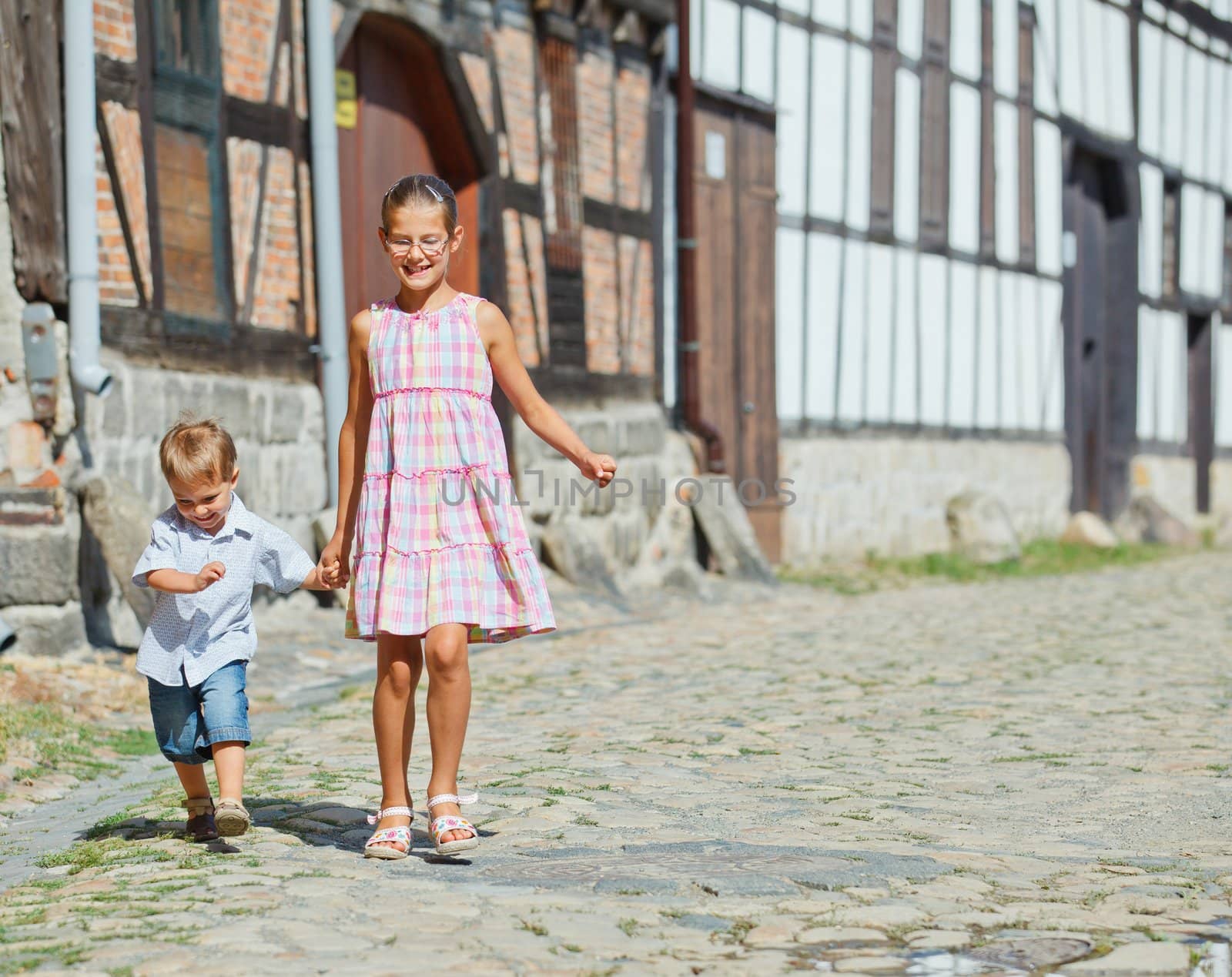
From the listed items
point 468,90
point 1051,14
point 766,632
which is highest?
point 1051,14

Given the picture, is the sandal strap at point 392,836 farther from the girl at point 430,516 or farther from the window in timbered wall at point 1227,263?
the window in timbered wall at point 1227,263

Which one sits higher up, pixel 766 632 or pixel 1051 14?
pixel 1051 14

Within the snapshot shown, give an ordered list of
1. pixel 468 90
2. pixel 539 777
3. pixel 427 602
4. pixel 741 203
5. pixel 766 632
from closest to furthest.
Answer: pixel 427 602, pixel 539 777, pixel 766 632, pixel 468 90, pixel 741 203

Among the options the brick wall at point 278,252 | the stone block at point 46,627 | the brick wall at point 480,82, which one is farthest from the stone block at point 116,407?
the brick wall at point 480,82

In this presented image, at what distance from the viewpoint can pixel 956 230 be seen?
675 inches

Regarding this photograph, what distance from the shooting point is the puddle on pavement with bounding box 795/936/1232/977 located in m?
3.05

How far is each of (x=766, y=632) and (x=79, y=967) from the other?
6862 mm

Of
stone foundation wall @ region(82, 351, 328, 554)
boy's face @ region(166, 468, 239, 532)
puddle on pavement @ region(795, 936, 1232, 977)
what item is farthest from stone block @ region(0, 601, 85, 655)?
puddle on pavement @ region(795, 936, 1232, 977)

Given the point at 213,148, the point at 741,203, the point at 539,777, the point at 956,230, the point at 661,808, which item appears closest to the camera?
the point at 661,808

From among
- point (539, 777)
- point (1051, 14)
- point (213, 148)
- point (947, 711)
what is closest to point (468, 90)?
point (213, 148)

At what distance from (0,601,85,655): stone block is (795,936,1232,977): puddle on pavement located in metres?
5.02

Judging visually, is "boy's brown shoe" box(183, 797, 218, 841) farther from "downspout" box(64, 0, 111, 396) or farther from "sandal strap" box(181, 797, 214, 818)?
"downspout" box(64, 0, 111, 396)

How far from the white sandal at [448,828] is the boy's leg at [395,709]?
69 millimetres

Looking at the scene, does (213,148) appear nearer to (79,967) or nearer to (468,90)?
(468,90)
